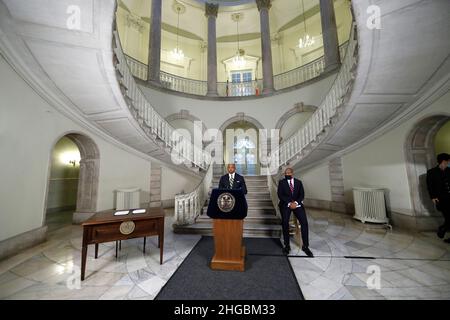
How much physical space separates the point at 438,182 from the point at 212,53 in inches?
383

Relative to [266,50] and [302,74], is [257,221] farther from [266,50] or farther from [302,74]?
[266,50]

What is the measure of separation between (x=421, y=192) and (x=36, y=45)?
839 cm

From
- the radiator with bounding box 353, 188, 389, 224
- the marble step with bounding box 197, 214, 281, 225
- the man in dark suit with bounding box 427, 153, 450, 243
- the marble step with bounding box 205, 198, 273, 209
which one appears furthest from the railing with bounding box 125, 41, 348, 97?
the marble step with bounding box 197, 214, 281, 225

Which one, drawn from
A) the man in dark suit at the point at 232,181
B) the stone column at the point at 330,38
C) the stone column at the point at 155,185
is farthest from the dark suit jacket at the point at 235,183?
the stone column at the point at 330,38

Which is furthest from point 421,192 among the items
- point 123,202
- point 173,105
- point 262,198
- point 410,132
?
point 173,105

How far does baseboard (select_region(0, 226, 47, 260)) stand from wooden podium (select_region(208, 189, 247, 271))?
369 centimetres

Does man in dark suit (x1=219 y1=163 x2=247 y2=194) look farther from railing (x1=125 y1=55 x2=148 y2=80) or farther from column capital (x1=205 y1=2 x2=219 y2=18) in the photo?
column capital (x1=205 y1=2 x2=219 y2=18)

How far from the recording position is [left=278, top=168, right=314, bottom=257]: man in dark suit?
3361mm

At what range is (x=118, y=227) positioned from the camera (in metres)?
2.62

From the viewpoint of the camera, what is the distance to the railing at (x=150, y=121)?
4.57m

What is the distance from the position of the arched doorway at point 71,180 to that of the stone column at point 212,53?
578cm

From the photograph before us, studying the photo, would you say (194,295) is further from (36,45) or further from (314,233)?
(36,45)

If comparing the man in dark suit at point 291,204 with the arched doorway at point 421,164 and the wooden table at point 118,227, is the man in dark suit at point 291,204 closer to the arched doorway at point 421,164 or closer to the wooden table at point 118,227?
the wooden table at point 118,227

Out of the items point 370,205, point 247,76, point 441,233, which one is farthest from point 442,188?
point 247,76
